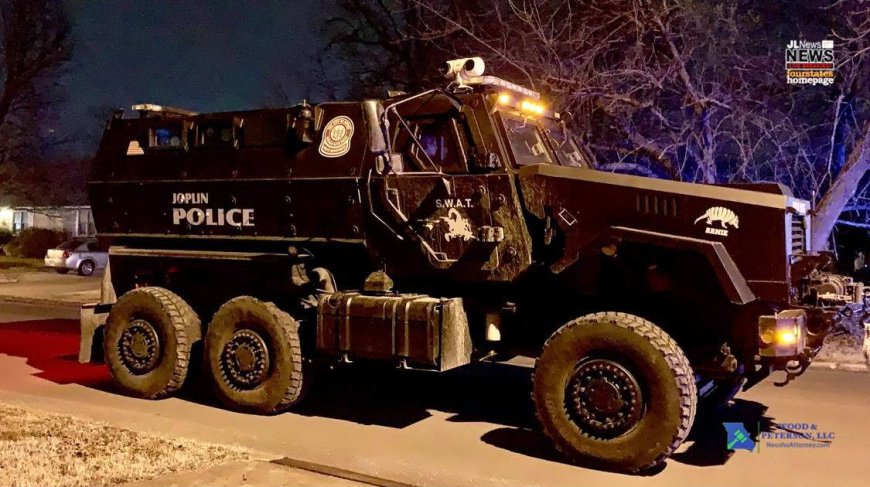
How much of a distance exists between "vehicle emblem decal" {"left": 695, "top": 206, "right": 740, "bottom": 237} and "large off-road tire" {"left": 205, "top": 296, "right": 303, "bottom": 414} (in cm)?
Result: 391

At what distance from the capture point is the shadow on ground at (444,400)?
743cm

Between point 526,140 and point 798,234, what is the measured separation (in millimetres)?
2487

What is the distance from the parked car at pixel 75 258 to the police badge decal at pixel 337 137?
2315 cm

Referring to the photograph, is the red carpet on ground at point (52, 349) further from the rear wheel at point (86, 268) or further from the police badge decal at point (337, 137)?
the rear wheel at point (86, 268)

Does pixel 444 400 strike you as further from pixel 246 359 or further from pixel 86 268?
pixel 86 268

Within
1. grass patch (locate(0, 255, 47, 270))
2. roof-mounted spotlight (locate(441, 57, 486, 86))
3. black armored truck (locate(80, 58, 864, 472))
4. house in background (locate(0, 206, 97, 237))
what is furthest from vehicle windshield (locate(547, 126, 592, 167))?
house in background (locate(0, 206, 97, 237))

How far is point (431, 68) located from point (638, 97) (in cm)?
623

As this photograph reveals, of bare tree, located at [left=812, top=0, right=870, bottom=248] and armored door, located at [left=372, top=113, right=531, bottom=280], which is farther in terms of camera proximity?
bare tree, located at [left=812, top=0, right=870, bottom=248]

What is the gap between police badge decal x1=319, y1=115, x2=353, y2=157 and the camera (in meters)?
8.09

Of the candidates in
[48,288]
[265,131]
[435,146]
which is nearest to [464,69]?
[435,146]

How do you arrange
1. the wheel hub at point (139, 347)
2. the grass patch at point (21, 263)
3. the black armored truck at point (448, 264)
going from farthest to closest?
the grass patch at point (21, 263), the wheel hub at point (139, 347), the black armored truck at point (448, 264)

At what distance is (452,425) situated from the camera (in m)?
8.02

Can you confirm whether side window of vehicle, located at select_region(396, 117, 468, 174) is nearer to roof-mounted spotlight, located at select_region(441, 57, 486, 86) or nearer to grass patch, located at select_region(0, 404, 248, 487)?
roof-mounted spotlight, located at select_region(441, 57, 486, 86)

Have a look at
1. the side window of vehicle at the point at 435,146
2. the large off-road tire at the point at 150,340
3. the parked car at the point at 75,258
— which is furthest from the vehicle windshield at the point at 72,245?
the side window of vehicle at the point at 435,146
